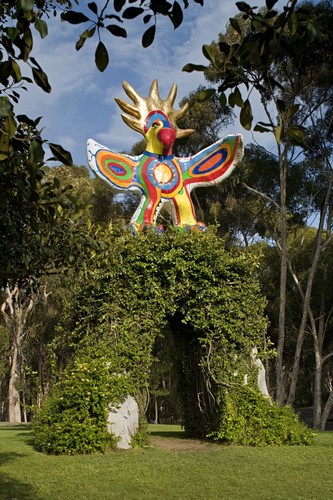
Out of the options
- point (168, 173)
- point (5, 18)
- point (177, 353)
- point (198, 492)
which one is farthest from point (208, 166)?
point (5, 18)

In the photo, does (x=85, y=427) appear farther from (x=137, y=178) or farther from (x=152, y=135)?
(x=152, y=135)

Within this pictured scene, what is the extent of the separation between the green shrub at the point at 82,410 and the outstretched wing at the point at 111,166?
163 inches

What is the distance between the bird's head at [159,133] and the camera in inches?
485

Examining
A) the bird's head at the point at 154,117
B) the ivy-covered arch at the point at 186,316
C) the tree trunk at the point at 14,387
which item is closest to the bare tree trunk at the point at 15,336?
the tree trunk at the point at 14,387

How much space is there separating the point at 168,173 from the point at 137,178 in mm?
706

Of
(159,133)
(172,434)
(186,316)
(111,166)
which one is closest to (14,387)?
(172,434)

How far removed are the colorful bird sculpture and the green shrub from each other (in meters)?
3.19

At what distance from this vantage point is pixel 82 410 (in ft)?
29.2

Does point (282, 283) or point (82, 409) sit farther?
point (282, 283)

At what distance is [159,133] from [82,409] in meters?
6.25

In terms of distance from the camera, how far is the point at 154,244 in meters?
10.4

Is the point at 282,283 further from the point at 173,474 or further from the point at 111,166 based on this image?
the point at 173,474

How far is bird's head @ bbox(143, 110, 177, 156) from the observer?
1233 centimetres

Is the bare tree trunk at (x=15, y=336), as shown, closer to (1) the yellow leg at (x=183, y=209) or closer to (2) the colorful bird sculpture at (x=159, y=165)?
(2) the colorful bird sculpture at (x=159, y=165)
